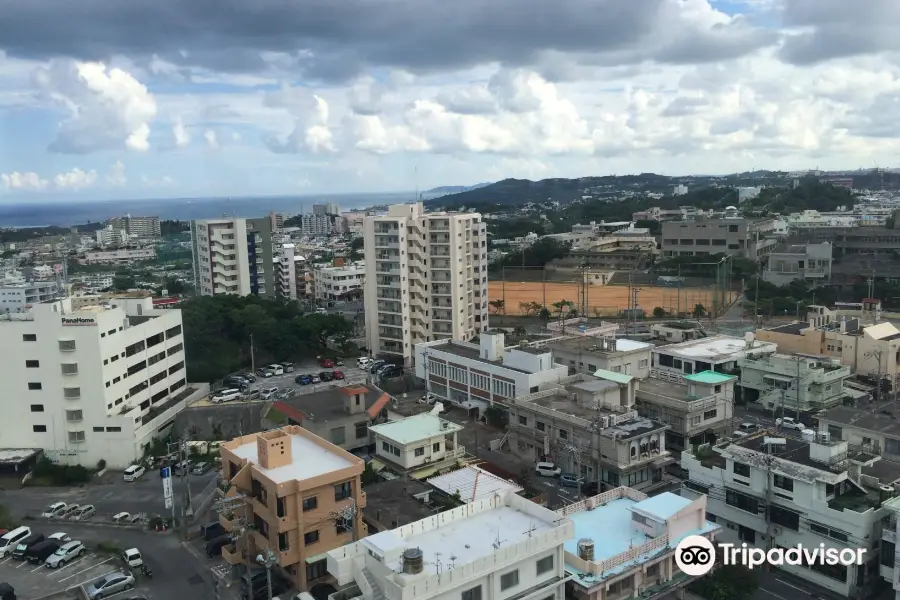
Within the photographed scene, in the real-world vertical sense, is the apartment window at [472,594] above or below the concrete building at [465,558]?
below

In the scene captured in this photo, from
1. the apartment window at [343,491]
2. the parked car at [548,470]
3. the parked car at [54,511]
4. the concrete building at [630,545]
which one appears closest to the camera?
the concrete building at [630,545]

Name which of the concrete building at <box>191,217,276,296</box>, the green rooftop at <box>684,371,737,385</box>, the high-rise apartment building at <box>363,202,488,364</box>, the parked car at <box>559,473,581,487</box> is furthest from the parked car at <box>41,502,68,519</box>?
the concrete building at <box>191,217,276,296</box>

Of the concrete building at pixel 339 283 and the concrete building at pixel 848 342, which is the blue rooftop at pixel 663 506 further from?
the concrete building at pixel 339 283

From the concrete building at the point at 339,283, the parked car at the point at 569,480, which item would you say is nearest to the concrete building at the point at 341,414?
the parked car at the point at 569,480

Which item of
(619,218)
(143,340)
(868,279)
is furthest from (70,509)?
(619,218)

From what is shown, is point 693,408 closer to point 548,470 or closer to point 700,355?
point 548,470

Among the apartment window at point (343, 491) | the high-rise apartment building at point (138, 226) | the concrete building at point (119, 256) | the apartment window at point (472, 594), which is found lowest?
the apartment window at point (472, 594)

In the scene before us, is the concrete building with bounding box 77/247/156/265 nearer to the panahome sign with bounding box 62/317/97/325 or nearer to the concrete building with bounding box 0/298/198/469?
the concrete building with bounding box 0/298/198/469
